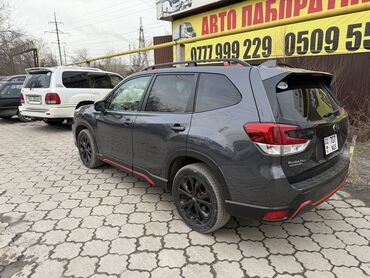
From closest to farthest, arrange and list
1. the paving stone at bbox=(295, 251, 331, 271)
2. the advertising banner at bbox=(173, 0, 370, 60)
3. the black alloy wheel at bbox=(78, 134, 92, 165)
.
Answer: the paving stone at bbox=(295, 251, 331, 271), the black alloy wheel at bbox=(78, 134, 92, 165), the advertising banner at bbox=(173, 0, 370, 60)

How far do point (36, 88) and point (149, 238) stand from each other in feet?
21.3

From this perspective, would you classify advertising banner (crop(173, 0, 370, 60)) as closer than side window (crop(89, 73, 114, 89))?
Yes

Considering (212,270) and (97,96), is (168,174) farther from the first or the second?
(97,96)

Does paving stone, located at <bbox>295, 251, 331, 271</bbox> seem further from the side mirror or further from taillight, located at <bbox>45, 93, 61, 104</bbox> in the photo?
taillight, located at <bbox>45, 93, 61, 104</bbox>

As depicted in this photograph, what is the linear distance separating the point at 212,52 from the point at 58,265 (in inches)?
324

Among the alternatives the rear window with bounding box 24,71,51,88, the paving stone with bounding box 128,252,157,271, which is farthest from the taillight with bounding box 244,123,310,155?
the rear window with bounding box 24,71,51,88

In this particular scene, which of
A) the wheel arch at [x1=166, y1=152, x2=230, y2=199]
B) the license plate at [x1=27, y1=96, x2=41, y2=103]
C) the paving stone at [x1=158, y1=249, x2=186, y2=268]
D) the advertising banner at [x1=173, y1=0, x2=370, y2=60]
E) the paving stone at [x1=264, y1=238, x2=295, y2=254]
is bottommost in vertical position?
the paving stone at [x1=264, y1=238, x2=295, y2=254]

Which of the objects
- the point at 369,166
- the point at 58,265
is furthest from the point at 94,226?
the point at 369,166

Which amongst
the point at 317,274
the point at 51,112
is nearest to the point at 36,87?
the point at 51,112

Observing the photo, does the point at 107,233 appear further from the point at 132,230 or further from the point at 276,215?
the point at 276,215

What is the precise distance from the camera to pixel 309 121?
2312 millimetres

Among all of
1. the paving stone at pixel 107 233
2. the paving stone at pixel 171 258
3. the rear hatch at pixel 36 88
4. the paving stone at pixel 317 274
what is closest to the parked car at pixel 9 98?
the rear hatch at pixel 36 88

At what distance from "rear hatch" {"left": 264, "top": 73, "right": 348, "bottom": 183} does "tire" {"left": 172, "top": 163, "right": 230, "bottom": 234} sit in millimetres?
686

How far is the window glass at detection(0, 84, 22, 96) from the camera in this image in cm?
938
